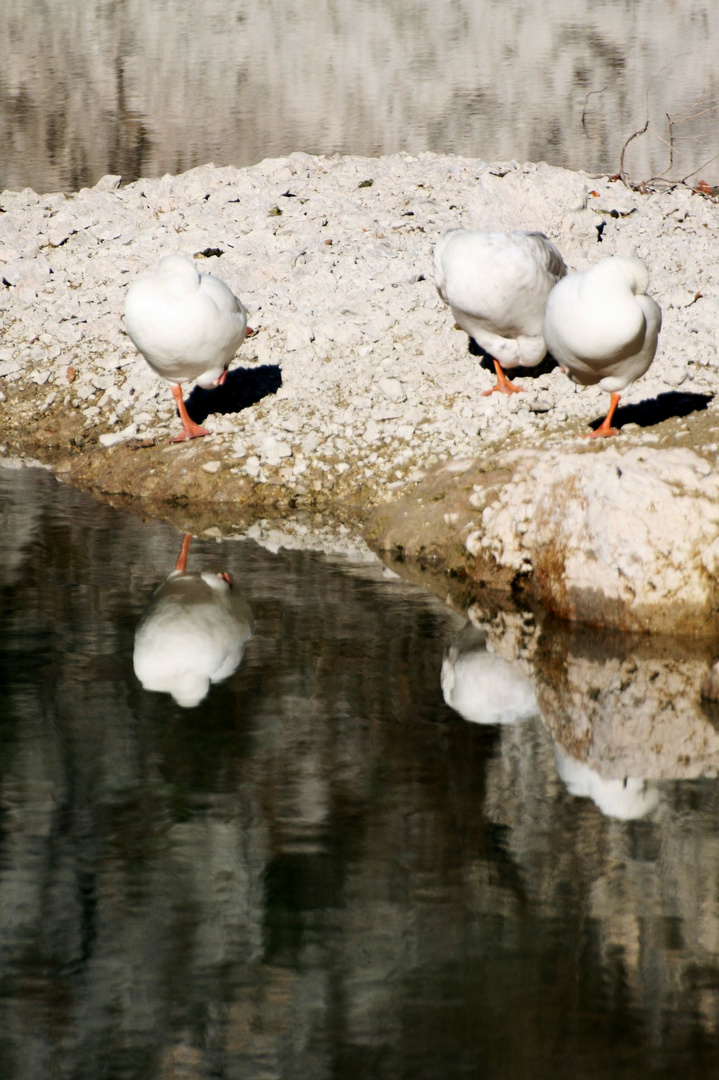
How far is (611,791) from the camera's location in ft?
16.8

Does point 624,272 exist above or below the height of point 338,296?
below

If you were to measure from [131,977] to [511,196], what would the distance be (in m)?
8.71

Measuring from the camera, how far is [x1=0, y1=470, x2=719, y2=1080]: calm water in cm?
376

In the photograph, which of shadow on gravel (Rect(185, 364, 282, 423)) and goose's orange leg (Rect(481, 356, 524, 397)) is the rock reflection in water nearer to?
goose's orange leg (Rect(481, 356, 524, 397))

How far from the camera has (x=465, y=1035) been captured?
3.75 meters

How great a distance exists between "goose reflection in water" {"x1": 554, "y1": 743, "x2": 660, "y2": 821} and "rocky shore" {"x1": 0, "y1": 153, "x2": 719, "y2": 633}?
5.91 feet

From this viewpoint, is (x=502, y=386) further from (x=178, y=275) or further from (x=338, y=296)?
(x=178, y=275)

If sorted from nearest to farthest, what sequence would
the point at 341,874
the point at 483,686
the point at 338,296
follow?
the point at 341,874, the point at 483,686, the point at 338,296

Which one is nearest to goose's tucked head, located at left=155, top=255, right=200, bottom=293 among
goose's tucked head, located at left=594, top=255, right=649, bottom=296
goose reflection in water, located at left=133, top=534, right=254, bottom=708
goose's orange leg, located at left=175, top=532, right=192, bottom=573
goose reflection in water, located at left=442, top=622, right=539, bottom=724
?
goose's orange leg, located at left=175, top=532, right=192, bottom=573

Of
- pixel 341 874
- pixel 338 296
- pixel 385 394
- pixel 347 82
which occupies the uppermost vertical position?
pixel 347 82

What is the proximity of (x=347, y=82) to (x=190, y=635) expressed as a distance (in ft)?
78.7

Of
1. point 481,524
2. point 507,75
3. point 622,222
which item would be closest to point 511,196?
point 622,222

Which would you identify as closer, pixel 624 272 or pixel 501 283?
pixel 624 272

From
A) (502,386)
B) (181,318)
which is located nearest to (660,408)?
(502,386)
